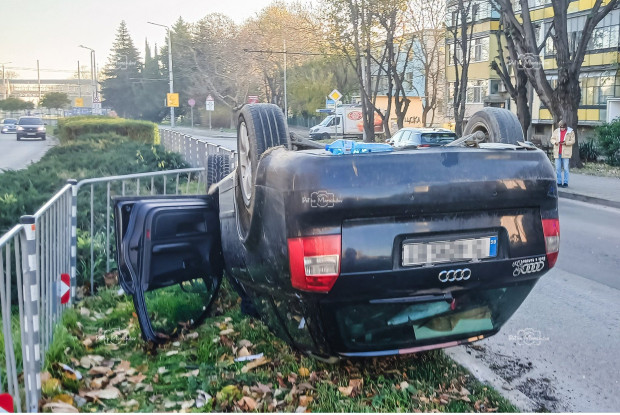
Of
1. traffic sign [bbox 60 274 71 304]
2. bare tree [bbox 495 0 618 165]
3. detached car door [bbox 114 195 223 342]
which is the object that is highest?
bare tree [bbox 495 0 618 165]

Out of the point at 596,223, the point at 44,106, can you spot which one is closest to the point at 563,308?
the point at 596,223

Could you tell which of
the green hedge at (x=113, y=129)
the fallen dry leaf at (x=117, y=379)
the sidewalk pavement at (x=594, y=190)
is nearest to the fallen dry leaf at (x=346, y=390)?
the fallen dry leaf at (x=117, y=379)

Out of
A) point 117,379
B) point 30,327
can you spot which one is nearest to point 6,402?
point 30,327

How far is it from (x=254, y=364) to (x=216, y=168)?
3.45 meters

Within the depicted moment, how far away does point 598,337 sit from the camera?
516 centimetres

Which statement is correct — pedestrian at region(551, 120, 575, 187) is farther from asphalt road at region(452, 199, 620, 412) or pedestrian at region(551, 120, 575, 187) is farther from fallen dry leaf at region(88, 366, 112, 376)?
fallen dry leaf at region(88, 366, 112, 376)

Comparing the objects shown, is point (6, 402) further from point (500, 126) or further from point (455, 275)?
point (500, 126)

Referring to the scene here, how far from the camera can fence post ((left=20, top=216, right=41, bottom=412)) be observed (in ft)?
11.3

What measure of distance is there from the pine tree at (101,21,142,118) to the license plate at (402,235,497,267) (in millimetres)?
90036

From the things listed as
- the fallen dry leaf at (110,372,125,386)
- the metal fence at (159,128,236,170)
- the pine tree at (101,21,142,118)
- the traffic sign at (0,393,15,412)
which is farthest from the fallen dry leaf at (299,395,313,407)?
the pine tree at (101,21,142,118)

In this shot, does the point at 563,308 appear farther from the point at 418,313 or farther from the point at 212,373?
the point at 212,373

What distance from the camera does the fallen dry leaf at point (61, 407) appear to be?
3538mm

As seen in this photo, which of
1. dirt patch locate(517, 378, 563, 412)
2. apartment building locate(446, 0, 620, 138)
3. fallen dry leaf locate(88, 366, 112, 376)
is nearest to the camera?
dirt patch locate(517, 378, 563, 412)

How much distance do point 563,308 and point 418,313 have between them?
A: 3.10m
